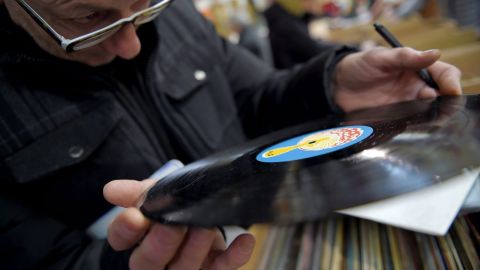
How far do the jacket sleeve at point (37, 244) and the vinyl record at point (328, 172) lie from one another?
0.27 meters

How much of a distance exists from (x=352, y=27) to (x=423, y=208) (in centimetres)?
281

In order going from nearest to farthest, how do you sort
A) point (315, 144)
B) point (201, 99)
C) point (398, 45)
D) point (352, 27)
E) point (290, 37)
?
point (315, 144) < point (398, 45) < point (201, 99) < point (290, 37) < point (352, 27)

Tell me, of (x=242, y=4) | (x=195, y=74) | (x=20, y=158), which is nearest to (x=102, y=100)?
(x=20, y=158)

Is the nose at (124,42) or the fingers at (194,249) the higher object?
the nose at (124,42)

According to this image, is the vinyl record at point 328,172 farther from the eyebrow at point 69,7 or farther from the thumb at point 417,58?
the eyebrow at point 69,7

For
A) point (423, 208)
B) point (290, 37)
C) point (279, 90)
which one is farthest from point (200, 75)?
point (290, 37)

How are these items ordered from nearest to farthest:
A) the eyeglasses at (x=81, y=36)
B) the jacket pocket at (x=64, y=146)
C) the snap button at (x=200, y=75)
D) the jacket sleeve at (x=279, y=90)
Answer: the eyeglasses at (x=81, y=36) < the jacket pocket at (x=64, y=146) < the jacket sleeve at (x=279, y=90) < the snap button at (x=200, y=75)

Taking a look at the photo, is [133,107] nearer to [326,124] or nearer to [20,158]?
[20,158]

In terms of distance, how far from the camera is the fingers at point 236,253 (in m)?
0.42

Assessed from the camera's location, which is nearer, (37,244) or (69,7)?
(69,7)

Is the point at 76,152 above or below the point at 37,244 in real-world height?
above

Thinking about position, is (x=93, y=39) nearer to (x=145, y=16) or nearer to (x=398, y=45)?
(x=145, y=16)

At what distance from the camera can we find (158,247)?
365mm

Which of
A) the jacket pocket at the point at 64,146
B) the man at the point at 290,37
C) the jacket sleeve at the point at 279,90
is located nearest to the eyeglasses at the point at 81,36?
the jacket pocket at the point at 64,146
